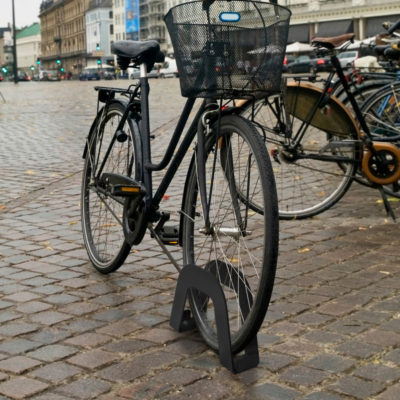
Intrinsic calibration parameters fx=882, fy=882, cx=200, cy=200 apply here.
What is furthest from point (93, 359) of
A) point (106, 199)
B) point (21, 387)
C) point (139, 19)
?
point (139, 19)

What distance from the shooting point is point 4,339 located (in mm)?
3664

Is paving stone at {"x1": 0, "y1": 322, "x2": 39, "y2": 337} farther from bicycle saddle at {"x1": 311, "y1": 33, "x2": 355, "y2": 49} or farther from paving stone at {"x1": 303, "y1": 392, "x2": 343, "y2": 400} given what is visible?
bicycle saddle at {"x1": 311, "y1": 33, "x2": 355, "y2": 49}

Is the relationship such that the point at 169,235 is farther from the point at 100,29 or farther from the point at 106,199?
the point at 100,29

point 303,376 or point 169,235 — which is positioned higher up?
point 169,235

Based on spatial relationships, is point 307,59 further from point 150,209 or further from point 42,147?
point 150,209

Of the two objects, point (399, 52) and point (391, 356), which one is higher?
point (399, 52)

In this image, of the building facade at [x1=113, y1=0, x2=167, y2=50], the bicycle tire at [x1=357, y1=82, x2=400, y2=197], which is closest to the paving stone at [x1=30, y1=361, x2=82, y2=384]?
the bicycle tire at [x1=357, y1=82, x2=400, y2=197]

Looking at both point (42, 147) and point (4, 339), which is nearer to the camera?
point (4, 339)

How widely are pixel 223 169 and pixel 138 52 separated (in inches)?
41.2

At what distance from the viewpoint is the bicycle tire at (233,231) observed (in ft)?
10.4

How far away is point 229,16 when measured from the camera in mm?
3219

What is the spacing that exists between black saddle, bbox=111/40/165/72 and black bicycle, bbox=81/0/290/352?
0.39ft

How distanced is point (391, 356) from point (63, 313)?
1.52 metres

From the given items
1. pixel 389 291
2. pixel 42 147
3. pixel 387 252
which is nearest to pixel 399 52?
pixel 387 252
